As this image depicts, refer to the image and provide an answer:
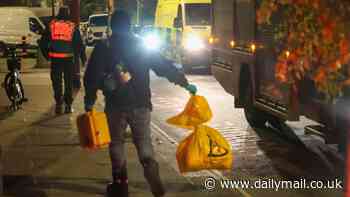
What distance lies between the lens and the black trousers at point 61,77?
1295cm

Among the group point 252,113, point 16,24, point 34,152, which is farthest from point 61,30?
point 16,24

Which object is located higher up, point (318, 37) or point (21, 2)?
point (21, 2)

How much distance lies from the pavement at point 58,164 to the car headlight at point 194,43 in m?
9.86

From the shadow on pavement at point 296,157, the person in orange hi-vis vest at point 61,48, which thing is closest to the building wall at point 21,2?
the person in orange hi-vis vest at point 61,48

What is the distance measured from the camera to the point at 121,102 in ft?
22.1

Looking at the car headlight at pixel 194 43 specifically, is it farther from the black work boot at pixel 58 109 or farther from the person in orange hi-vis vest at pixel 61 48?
the black work boot at pixel 58 109

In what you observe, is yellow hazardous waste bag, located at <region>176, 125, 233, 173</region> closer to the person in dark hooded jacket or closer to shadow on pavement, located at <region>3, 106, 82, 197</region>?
the person in dark hooded jacket

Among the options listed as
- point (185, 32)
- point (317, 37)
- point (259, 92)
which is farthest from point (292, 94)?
point (185, 32)

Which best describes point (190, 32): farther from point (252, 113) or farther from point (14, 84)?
point (252, 113)

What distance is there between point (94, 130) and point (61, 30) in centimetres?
648

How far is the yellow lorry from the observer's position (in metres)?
22.5

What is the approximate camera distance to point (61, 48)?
1288cm

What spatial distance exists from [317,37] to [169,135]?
572cm

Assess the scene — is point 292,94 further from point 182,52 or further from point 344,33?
point 182,52
